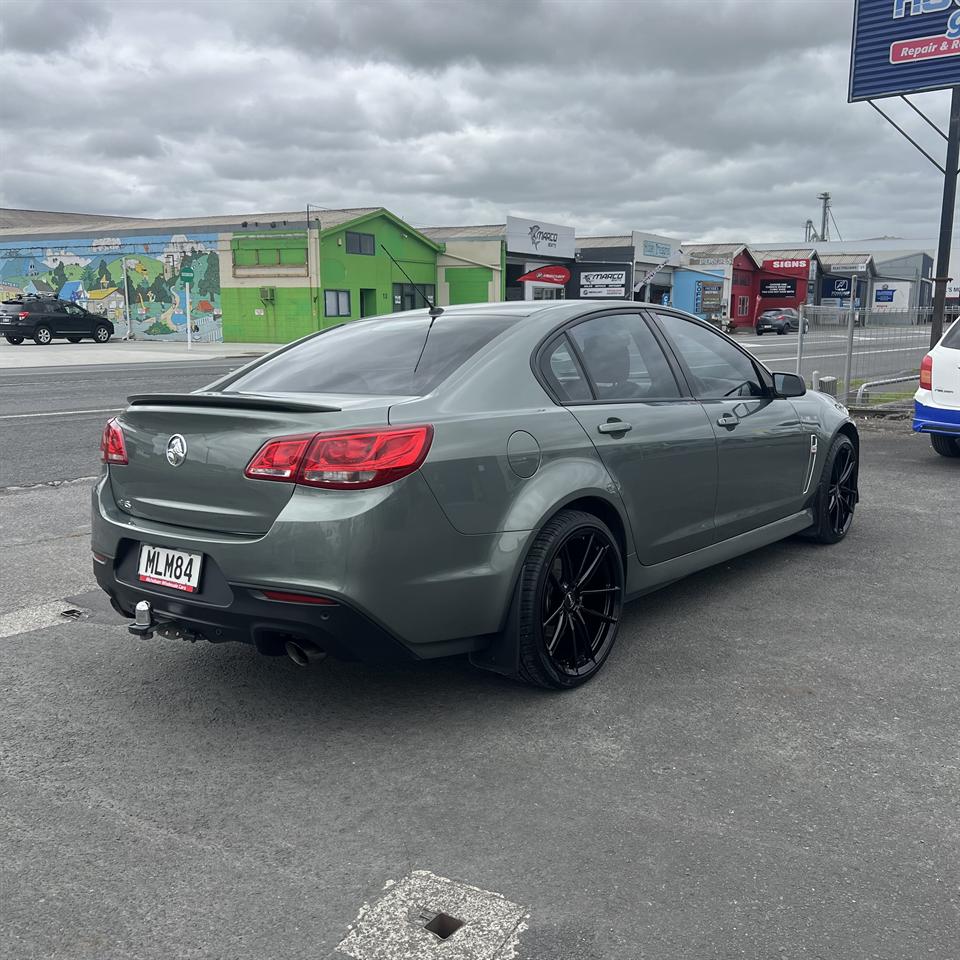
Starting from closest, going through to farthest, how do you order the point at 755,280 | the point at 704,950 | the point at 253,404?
the point at 704,950, the point at 253,404, the point at 755,280

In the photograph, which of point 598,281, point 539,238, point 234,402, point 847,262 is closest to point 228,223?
point 539,238

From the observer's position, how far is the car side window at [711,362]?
493cm

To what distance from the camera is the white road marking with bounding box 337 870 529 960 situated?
7.53 feet

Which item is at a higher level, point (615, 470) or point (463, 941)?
point (615, 470)

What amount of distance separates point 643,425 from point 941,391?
19.2 ft

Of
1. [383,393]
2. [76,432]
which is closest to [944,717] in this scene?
[383,393]

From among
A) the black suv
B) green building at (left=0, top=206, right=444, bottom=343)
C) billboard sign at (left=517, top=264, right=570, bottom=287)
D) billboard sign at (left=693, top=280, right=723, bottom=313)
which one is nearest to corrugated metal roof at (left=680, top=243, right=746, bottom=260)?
billboard sign at (left=693, top=280, right=723, bottom=313)

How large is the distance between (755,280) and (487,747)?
79.8 metres

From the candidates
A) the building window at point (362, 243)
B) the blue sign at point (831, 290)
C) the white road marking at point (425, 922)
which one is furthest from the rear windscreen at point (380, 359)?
the blue sign at point (831, 290)

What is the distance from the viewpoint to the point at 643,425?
4312mm

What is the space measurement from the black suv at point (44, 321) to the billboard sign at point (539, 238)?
868 inches

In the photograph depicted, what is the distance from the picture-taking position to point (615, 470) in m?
4.07

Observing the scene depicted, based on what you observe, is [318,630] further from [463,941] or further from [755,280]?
[755,280]

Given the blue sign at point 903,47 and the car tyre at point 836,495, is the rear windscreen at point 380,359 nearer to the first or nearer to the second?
the car tyre at point 836,495
